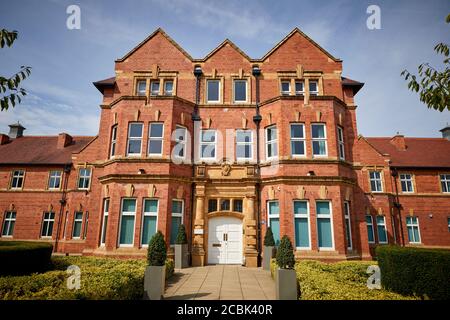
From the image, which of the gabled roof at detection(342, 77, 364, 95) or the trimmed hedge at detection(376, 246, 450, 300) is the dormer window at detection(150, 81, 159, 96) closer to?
the gabled roof at detection(342, 77, 364, 95)

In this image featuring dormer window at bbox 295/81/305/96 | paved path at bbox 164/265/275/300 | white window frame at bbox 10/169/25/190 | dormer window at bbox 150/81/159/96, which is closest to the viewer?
paved path at bbox 164/265/275/300

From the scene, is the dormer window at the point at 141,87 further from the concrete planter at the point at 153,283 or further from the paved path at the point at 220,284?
the concrete planter at the point at 153,283

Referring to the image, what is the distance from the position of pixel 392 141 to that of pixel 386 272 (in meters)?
23.3

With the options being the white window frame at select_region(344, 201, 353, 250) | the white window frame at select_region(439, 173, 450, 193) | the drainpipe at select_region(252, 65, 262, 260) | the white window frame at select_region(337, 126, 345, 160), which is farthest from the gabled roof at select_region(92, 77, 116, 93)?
the white window frame at select_region(439, 173, 450, 193)

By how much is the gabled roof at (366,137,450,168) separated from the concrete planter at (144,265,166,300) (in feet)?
79.8

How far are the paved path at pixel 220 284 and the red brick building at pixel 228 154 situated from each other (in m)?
1.83

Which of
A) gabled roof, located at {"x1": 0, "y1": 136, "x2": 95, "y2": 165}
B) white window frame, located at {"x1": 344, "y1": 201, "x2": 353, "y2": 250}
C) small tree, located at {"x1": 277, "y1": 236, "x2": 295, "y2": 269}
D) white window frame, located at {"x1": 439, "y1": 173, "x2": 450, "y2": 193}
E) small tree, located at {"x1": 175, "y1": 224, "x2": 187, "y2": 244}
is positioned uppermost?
gabled roof, located at {"x1": 0, "y1": 136, "x2": 95, "y2": 165}

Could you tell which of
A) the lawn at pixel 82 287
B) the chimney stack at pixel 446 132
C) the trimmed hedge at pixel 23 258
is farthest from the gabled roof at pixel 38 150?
the chimney stack at pixel 446 132

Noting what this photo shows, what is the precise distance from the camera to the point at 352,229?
14.8 meters

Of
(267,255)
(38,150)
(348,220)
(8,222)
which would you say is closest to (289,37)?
(348,220)

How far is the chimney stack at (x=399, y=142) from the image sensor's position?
87.7ft

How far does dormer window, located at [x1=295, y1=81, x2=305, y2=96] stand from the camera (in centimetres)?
1689

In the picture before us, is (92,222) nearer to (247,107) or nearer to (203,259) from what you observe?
(203,259)
